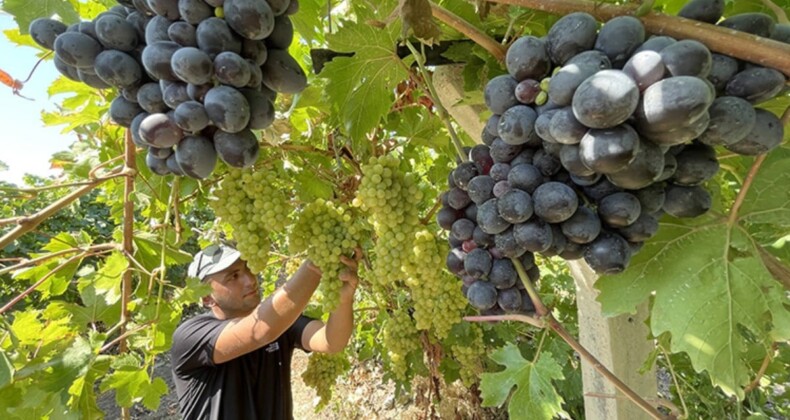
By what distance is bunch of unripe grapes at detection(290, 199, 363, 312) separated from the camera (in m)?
1.75

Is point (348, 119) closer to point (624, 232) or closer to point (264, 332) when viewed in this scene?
point (624, 232)

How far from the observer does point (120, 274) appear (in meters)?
1.69

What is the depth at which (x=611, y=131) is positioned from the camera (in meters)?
0.62

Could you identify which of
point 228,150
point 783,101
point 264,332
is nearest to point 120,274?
point 264,332

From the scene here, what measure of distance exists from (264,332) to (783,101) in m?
2.28

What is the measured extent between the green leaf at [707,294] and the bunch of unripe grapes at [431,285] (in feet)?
2.61

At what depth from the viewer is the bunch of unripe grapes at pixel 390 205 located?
1.49 m

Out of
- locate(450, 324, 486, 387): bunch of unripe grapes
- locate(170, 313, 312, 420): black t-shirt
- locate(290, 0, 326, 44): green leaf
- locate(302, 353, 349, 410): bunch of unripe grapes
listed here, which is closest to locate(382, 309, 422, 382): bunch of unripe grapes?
locate(450, 324, 486, 387): bunch of unripe grapes

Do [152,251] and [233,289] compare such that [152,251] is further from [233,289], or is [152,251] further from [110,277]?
[233,289]

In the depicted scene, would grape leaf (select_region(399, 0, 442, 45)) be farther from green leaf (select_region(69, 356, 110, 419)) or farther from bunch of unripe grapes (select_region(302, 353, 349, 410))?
bunch of unripe grapes (select_region(302, 353, 349, 410))

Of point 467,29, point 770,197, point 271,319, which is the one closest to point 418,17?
point 467,29

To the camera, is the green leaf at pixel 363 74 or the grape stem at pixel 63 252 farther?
the grape stem at pixel 63 252

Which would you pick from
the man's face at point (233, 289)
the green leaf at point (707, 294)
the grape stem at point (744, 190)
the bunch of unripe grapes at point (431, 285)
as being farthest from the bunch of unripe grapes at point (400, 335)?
the grape stem at point (744, 190)

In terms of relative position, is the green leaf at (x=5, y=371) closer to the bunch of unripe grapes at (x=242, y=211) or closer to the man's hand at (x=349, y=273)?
the bunch of unripe grapes at (x=242, y=211)
